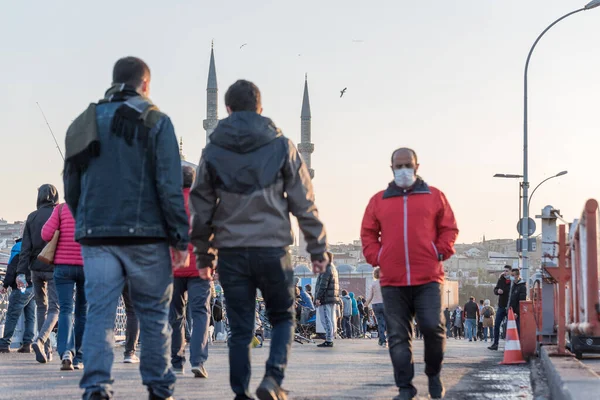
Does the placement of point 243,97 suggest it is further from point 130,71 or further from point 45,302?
point 45,302

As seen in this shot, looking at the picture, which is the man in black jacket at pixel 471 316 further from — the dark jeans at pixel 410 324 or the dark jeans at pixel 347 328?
the dark jeans at pixel 410 324

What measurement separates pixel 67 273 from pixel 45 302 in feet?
7.81

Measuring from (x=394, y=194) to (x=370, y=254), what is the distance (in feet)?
1.34

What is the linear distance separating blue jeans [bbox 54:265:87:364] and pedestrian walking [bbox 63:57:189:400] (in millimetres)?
3864

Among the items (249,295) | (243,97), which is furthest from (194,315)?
(243,97)

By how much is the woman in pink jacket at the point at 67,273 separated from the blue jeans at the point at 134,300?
12.4 ft

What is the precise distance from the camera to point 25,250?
35.7 feet

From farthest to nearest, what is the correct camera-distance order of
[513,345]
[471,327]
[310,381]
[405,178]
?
1. [471,327]
2. [513,345]
3. [310,381]
4. [405,178]

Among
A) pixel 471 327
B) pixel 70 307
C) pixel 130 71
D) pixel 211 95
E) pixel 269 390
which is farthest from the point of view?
pixel 211 95

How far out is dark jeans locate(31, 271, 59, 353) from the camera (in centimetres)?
1045

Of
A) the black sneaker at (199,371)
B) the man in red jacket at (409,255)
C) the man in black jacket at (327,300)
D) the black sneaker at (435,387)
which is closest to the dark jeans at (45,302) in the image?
the black sneaker at (199,371)

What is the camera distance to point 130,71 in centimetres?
558

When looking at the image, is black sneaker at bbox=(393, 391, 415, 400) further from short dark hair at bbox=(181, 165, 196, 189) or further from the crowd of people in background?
short dark hair at bbox=(181, 165, 196, 189)

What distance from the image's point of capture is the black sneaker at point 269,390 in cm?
538
